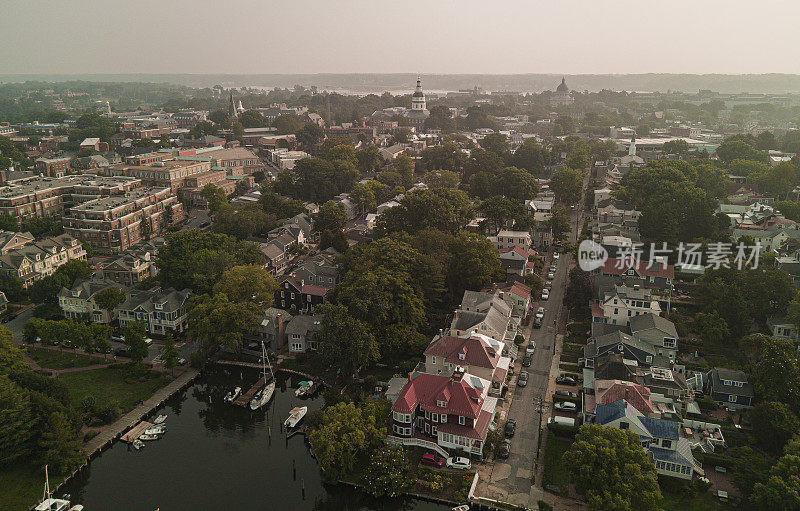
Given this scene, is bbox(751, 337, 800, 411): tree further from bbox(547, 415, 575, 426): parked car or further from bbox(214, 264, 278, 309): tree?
bbox(214, 264, 278, 309): tree

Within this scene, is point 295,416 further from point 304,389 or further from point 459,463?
point 459,463

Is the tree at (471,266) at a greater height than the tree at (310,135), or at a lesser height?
lesser

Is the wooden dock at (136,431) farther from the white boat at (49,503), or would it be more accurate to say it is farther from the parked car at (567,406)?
the parked car at (567,406)

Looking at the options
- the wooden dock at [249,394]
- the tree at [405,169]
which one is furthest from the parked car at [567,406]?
the tree at [405,169]

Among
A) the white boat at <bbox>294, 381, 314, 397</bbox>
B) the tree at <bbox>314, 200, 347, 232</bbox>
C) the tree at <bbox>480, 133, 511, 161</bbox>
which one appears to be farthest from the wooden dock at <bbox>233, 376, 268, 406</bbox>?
the tree at <bbox>480, 133, 511, 161</bbox>

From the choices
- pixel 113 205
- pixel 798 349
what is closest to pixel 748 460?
pixel 798 349

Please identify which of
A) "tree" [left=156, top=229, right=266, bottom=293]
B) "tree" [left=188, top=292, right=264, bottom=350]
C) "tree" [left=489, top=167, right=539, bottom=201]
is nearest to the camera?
"tree" [left=188, top=292, right=264, bottom=350]

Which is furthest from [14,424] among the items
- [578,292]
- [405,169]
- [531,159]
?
[531,159]
